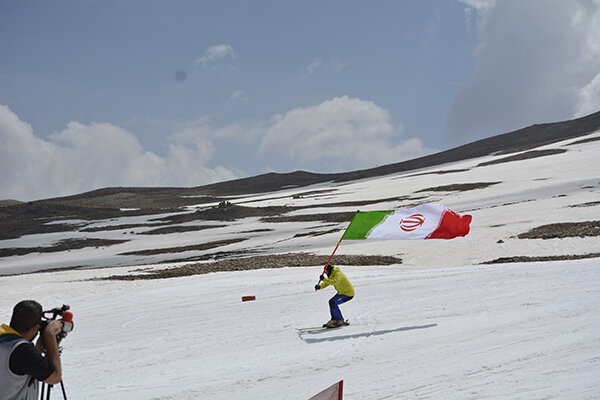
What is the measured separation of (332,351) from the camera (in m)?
10.6

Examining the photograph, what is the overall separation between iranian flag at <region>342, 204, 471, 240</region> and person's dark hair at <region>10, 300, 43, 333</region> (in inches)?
363

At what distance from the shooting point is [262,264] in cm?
2750

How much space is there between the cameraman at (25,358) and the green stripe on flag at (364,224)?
9.31m

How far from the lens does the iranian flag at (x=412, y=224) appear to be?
12.9 meters

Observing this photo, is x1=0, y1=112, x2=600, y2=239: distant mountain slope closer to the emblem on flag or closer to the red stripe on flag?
the emblem on flag

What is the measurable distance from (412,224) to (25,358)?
10229mm

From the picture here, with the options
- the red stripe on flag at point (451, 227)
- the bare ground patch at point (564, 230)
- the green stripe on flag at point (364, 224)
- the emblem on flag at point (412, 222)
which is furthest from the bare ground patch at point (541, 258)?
the green stripe on flag at point (364, 224)

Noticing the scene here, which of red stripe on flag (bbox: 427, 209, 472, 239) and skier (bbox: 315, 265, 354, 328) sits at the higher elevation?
red stripe on flag (bbox: 427, 209, 472, 239)

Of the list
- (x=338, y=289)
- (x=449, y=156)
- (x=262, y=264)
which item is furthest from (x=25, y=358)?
(x=449, y=156)

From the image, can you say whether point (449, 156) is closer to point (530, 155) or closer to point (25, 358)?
point (530, 155)

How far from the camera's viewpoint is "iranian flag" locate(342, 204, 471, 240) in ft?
42.4

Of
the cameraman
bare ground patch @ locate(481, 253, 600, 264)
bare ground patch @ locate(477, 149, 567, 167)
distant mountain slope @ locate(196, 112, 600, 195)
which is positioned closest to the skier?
the cameraman

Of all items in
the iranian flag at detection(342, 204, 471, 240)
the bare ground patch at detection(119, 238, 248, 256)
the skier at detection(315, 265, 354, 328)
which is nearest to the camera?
the skier at detection(315, 265, 354, 328)

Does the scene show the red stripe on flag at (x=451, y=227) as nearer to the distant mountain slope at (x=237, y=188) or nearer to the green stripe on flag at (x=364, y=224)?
the green stripe on flag at (x=364, y=224)
